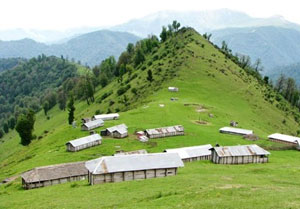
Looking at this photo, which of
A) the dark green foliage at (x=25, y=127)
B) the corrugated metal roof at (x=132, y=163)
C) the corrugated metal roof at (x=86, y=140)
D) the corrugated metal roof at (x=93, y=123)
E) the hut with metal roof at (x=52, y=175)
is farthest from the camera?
the dark green foliage at (x=25, y=127)

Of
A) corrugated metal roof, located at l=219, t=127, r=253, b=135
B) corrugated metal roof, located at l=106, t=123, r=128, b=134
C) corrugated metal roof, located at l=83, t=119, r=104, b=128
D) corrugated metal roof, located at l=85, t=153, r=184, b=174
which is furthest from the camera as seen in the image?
corrugated metal roof, located at l=83, t=119, r=104, b=128

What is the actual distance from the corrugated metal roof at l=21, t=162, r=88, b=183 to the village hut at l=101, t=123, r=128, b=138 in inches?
1026

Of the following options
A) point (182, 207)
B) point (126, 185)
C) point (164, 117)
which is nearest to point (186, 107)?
point (164, 117)

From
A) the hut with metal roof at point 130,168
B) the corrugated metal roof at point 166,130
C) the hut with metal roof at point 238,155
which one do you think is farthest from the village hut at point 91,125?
the hut with metal roof at point 130,168

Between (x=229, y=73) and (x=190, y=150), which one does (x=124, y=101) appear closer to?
(x=229, y=73)

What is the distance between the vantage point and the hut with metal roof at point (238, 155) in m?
73.1

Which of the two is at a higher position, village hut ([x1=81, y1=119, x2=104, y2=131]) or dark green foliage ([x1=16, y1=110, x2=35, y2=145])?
village hut ([x1=81, y1=119, x2=104, y2=131])

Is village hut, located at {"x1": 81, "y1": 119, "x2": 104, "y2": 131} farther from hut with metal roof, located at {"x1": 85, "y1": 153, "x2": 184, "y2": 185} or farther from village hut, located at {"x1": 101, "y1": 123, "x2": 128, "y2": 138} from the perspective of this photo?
hut with metal roof, located at {"x1": 85, "y1": 153, "x2": 184, "y2": 185}

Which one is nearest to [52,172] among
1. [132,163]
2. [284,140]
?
[132,163]

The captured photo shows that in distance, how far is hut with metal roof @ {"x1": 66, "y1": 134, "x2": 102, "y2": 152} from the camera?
86938 mm

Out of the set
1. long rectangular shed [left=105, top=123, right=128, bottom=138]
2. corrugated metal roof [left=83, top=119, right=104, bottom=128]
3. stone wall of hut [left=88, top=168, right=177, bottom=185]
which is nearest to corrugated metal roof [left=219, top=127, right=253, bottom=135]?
long rectangular shed [left=105, top=123, right=128, bottom=138]

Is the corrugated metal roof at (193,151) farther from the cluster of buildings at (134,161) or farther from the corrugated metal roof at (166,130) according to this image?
the corrugated metal roof at (166,130)

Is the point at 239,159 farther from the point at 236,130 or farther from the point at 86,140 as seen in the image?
the point at 86,140

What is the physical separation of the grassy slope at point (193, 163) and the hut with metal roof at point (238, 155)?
2.95 meters
